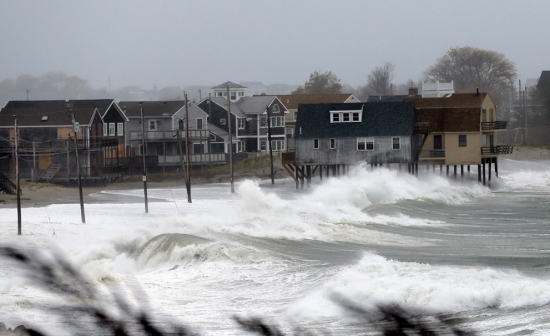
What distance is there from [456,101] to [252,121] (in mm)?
30281

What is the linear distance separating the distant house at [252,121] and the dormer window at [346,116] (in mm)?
30273

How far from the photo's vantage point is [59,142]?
7450cm

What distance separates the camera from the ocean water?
68.0ft

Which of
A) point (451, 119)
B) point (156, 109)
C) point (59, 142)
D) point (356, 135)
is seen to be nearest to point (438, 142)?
point (451, 119)

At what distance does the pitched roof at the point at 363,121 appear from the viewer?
6500 centimetres

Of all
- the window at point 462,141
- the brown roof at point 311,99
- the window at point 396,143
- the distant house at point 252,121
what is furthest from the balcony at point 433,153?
the brown roof at point 311,99

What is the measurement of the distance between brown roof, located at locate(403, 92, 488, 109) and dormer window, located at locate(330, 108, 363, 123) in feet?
24.0

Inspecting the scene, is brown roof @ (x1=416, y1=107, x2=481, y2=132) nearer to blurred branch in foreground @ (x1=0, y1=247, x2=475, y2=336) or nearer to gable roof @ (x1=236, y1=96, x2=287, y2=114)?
gable roof @ (x1=236, y1=96, x2=287, y2=114)

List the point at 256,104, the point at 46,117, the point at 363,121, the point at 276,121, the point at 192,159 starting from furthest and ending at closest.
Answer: the point at 256,104, the point at 276,121, the point at 192,159, the point at 46,117, the point at 363,121

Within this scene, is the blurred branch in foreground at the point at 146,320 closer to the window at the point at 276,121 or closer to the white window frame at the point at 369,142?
the white window frame at the point at 369,142

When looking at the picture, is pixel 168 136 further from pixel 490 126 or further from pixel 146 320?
pixel 146 320

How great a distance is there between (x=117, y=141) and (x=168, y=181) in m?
6.60

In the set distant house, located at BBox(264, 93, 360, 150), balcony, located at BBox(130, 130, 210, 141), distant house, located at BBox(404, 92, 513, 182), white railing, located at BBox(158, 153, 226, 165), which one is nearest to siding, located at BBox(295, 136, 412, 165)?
distant house, located at BBox(404, 92, 513, 182)

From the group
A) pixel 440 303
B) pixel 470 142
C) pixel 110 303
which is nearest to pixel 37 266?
pixel 110 303
